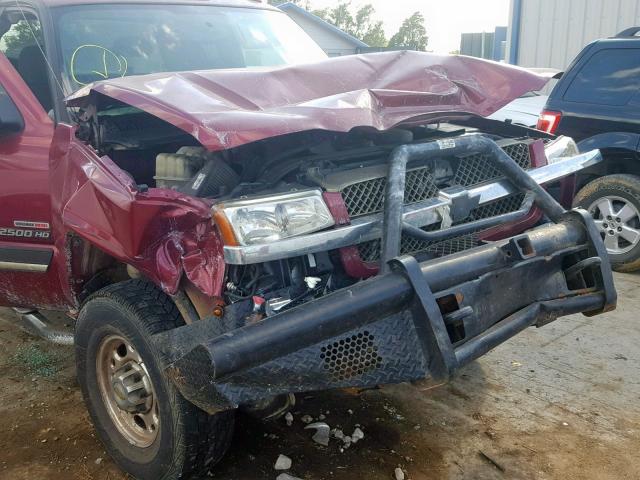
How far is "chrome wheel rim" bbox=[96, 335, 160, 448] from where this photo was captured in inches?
108

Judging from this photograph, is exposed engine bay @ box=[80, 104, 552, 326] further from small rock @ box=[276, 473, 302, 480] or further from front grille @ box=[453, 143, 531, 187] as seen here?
small rock @ box=[276, 473, 302, 480]

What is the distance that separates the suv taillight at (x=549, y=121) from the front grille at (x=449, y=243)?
299cm

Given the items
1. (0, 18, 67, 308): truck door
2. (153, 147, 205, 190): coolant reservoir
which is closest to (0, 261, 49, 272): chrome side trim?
(0, 18, 67, 308): truck door

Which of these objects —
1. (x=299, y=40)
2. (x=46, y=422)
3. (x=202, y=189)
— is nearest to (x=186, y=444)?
→ (x=202, y=189)

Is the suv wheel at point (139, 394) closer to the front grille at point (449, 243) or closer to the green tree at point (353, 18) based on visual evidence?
the front grille at point (449, 243)

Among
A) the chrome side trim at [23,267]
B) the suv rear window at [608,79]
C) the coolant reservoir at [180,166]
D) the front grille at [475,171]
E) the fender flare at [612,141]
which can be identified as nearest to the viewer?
the coolant reservoir at [180,166]

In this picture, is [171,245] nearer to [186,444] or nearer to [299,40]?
[186,444]

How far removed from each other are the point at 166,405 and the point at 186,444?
0.59ft

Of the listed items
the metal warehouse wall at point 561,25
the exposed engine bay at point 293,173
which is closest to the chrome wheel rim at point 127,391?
the exposed engine bay at point 293,173

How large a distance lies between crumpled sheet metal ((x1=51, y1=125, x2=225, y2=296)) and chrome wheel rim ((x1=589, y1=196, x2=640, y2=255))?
14.0 ft

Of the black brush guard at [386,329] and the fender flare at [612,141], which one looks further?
the fender flare at [612,141]

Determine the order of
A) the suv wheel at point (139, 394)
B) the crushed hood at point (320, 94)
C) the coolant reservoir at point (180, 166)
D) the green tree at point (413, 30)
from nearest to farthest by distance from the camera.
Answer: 1. the crushed hood at point (320, 94)
2. the suv wheel at point (139, 394)
3. the coolant reservoir at point (180, 166)
4. the green tree at point (413, 30)

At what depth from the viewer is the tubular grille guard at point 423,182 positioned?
2.63 meters

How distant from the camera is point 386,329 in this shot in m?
2.25
